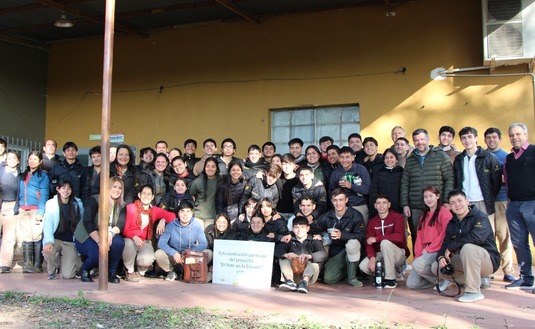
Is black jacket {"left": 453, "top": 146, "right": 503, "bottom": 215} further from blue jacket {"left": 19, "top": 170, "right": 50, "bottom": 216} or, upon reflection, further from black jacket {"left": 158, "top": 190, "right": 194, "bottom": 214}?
blue jacket {"left": 19, "top": 170, "right": 50, "bottom": 216}

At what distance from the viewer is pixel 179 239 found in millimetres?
6980

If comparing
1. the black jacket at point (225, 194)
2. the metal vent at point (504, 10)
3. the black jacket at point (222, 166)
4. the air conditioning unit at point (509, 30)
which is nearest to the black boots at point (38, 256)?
the black jacket at point (225, 194)

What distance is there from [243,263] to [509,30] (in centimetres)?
520

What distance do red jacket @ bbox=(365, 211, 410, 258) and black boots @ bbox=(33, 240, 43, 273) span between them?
4659 millimetres

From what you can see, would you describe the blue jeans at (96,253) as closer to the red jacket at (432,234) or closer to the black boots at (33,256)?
the black boots at (33,256)

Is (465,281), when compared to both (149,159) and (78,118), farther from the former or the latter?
(78,118)

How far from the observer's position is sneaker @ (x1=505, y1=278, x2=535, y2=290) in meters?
5.96

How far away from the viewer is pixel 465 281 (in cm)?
555

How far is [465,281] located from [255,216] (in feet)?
8.73

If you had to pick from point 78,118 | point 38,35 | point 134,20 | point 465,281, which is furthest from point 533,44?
point 38,35

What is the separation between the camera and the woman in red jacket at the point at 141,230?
6.90 m

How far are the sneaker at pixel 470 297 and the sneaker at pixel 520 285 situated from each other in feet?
2.63

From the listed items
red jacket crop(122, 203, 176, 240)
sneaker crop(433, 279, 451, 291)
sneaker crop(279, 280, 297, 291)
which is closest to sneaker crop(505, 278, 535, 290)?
sneaker crop(433, 279, 451, 291)

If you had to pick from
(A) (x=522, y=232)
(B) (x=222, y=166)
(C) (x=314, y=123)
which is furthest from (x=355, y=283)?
(C) (x=314, y=123)
